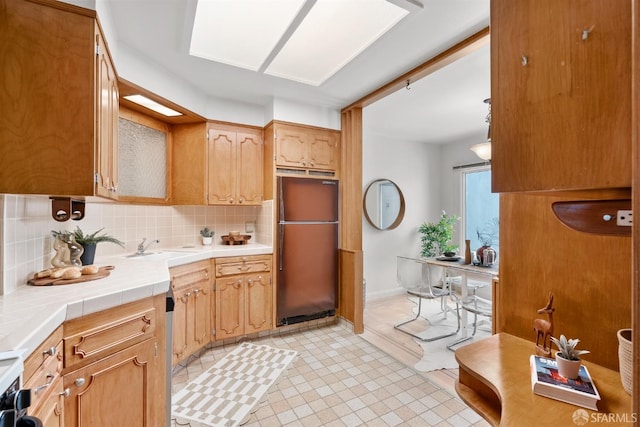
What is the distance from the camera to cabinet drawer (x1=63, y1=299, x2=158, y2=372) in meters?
1.17

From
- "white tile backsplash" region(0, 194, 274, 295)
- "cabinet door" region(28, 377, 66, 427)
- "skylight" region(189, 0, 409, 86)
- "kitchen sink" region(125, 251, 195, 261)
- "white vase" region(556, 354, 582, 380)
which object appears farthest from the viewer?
"kitchen sink" region(125, 251, 195, 261)

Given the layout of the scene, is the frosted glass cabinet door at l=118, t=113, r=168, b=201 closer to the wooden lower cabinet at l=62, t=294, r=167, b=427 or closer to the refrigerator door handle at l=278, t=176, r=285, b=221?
the refrigerator door handle at l=278, t=176, r=285, b=221

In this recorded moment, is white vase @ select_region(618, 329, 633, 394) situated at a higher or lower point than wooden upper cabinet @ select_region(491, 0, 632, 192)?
lower

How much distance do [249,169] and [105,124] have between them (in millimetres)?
1600

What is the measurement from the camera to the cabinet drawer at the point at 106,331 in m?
1.17

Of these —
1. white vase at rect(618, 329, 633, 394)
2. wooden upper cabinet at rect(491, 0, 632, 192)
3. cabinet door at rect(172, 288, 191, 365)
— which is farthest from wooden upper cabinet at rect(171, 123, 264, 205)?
white vase at rect(618, 329, 633, 394)

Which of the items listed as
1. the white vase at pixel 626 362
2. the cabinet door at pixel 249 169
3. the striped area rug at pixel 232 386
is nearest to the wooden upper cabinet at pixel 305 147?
the cabinet door at pixel 249 169

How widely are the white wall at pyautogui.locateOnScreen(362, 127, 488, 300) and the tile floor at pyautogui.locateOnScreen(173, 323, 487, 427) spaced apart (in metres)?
1.78

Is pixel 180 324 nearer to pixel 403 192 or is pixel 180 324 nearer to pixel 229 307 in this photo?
pixel 229 307

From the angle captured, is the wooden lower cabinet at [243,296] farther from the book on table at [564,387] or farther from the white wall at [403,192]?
the book on table at [564,387]

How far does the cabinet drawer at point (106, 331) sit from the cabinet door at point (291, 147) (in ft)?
6.30

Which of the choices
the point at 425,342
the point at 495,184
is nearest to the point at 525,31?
the point at 495,184

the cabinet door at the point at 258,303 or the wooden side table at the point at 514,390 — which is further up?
the wooden side table at the point at 514,390

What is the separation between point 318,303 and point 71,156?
2.50m
